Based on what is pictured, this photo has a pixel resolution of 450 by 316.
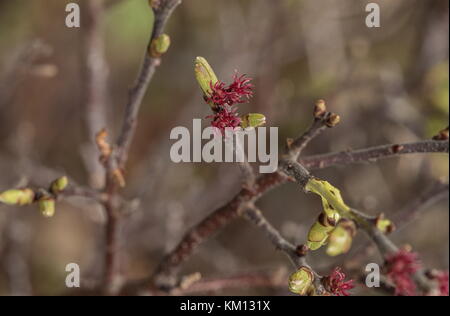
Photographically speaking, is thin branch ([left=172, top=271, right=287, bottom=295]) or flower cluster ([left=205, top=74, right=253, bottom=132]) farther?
thin branch ([left=172, top=271, right=287, bottom=295])

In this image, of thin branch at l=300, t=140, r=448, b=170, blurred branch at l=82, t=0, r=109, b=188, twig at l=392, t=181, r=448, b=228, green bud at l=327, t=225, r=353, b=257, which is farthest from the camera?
blurred branch at l=82, t=0, r=109, b=188

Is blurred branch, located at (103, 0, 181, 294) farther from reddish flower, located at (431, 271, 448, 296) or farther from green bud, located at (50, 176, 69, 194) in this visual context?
reddish flower, located at (431, 271, 448, 296)

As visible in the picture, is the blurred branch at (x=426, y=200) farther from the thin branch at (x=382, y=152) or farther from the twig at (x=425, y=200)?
the thin branch at (x=382, y=152)

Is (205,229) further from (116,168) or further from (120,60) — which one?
(120,60)

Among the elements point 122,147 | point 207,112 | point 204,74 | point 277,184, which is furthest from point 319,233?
point 207,112

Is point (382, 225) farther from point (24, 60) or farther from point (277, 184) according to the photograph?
point (24, 60)

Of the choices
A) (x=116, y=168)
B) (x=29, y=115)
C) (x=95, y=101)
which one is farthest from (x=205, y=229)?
(x=29, y=115)

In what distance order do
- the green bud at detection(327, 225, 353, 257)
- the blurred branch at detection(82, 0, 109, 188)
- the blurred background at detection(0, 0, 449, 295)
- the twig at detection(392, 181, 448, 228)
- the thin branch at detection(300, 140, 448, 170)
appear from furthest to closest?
1. the blurred background at detection(0, 0, 449, 295)
2. the blurred branch at detection(82, 0, 109, 188)
3. the twig at detection(392, 181, 448, 228)
4. the thin branch at detection(300, 140, 448, 170)
5. the green bud at detection(327, 225, 353, 257)

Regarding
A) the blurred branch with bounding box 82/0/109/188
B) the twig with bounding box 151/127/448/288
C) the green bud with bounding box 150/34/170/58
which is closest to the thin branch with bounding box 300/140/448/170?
the twig with bounding box 151/127/448/288
